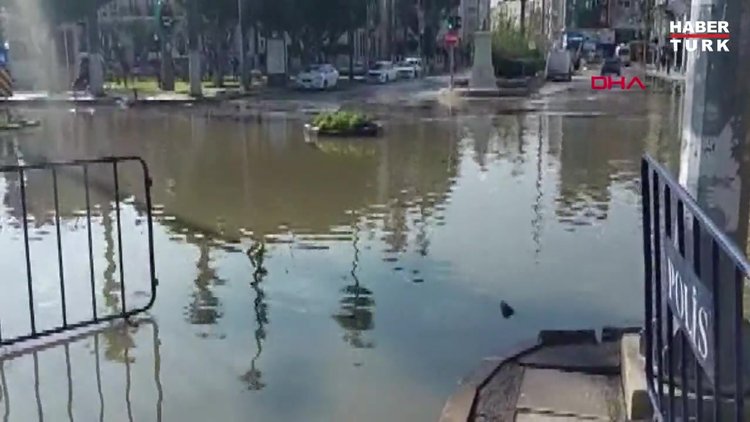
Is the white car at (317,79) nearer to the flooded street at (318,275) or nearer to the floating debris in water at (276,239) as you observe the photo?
the flooded street at (318,275)

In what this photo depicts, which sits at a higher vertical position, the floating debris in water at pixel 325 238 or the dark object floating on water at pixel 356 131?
the dark object floating on water at pixel 356 131

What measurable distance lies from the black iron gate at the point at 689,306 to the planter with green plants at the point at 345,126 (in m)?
16.6

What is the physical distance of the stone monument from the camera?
36094 mm

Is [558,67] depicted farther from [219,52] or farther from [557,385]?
[557,385]

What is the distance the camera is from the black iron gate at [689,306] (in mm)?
2453

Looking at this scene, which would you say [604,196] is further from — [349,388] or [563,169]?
[349,388]

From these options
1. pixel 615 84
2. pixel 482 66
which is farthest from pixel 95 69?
pixel 615 84

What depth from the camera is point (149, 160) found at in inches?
665

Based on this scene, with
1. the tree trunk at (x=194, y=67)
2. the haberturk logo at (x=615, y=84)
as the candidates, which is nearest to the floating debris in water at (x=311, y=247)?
the tree trunk at (x=194, y=67)

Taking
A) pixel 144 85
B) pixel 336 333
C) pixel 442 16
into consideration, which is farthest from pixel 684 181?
pixel 442 16

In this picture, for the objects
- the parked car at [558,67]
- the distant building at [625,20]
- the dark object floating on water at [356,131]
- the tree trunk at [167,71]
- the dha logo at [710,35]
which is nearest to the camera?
the dha logo at [710,35]

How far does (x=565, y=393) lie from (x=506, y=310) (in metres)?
1.94

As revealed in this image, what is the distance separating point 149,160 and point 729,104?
45.7ft

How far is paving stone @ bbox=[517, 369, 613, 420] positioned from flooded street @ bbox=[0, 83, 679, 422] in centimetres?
58
